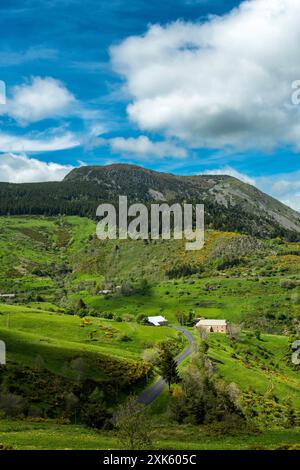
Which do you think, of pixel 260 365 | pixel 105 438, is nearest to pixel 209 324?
pixel 260 365

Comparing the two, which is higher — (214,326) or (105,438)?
(214,326)

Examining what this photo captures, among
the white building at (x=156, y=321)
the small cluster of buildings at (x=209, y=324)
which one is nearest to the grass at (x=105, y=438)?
the small cluster of buildings at (x=209, y=324)

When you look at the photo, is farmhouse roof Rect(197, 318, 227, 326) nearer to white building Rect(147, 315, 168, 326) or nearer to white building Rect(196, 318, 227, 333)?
white building Rect(196, 318, 227, 333)

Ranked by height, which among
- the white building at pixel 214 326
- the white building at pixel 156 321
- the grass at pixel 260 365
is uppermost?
the white building at pixel 156 321

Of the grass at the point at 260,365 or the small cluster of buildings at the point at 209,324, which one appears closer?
the grass at the point at 260,365

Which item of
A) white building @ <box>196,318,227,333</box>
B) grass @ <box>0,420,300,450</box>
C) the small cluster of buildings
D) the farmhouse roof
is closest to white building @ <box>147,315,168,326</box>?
the small cluster of buildings

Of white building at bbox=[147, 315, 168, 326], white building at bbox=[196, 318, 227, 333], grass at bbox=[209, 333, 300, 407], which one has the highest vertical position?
white building at bbox=[147, 315, 168, 326]

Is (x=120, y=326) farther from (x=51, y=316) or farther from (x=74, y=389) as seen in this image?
(x=74, y=389)

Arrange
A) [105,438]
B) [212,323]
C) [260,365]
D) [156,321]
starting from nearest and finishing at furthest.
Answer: [105,438], [260,365], [212,323], [156,321]

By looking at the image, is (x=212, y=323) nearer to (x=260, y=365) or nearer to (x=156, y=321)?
(x=156, y=321)

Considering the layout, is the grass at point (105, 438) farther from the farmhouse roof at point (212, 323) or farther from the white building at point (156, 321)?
the white building at point (156, 321)

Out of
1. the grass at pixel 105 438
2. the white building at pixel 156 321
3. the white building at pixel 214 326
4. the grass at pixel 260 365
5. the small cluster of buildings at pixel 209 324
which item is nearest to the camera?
the grass at pixel 105 438
